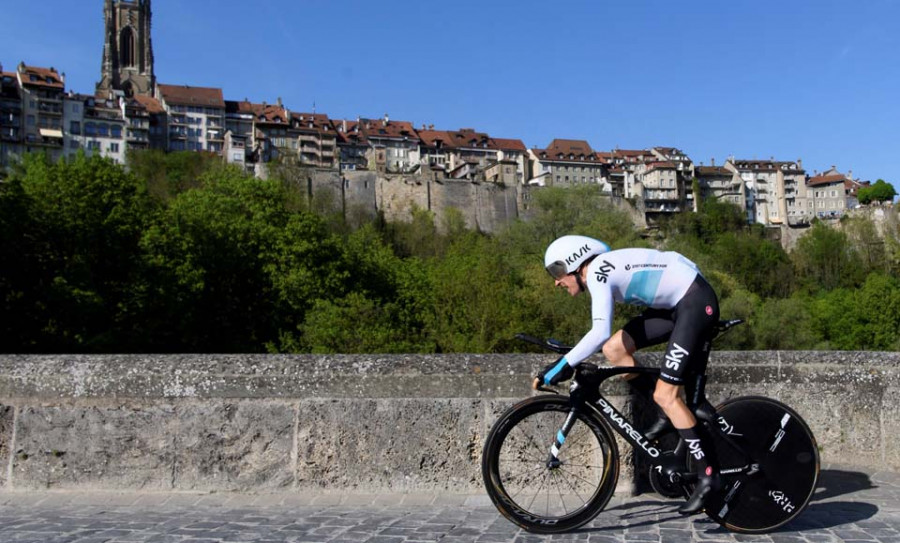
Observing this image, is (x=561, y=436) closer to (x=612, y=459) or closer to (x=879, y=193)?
(x=612, y=459)

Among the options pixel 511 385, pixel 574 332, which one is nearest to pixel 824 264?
pixel 574 332

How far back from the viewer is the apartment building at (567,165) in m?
134

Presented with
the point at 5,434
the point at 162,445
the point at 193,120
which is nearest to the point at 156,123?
the point at 193,120

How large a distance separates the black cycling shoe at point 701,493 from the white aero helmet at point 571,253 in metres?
1.31

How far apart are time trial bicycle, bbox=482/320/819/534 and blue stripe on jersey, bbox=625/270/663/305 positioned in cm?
43

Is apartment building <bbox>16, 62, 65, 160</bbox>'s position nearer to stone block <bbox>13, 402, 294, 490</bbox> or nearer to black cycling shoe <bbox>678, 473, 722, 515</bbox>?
stone block <bbox>13, 402, 294, 490</bbox>

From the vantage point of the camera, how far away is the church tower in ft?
407

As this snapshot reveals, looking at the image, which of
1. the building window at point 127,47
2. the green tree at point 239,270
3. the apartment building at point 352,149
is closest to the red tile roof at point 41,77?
the building window at point 127,47

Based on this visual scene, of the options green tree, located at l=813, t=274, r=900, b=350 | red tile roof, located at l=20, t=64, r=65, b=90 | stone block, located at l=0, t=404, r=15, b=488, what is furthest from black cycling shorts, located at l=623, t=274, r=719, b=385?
red tile roof, located at l=20, t=64, r=65, b=90

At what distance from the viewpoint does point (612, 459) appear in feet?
14.9

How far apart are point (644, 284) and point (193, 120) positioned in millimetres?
122458

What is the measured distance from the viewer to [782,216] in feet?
465

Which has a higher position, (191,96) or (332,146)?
(191,96)

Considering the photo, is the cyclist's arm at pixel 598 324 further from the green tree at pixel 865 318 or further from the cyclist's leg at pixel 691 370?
the green tree at pixel 865 318
